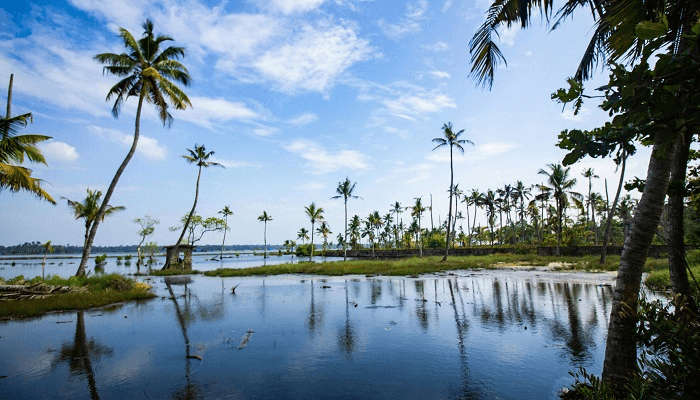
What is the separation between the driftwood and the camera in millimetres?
15345

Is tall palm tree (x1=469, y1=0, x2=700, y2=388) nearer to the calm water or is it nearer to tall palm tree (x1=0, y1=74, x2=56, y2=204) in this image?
the calm water

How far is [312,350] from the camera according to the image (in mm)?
8789

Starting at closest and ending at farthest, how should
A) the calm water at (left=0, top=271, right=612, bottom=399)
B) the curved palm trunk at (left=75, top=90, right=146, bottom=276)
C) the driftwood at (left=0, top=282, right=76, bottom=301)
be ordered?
the calm water at (left=0, top=271, right=612, bottom=399), the driftwood at (left=0, top=282, right=76, bottom=301), the curved palm trunk at (left=75, top=90, right=146, bottom=276)

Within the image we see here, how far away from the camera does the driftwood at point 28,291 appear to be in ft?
50.3

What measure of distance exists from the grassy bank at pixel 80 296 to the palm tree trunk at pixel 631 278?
1905 centimetres

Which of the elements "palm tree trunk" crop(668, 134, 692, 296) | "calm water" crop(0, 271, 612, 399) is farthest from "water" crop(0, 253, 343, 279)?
"palm tree trunk" crop(668, 134, 692, 296)

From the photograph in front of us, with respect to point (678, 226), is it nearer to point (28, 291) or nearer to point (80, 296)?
point (80, 296)

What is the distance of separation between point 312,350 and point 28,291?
16.0 metres

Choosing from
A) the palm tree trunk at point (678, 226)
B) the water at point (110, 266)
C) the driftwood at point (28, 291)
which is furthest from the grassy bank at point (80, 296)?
the palm tree trunk at point (678, 226)

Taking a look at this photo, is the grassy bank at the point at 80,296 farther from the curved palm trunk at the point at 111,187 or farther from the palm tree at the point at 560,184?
the palm tree at the point at 560,184

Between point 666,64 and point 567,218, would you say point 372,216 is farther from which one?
point 666,64

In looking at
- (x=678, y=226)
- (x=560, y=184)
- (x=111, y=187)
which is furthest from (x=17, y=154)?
(x=560, y=184)

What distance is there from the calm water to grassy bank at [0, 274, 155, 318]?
1217mm

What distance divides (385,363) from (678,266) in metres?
6.13
